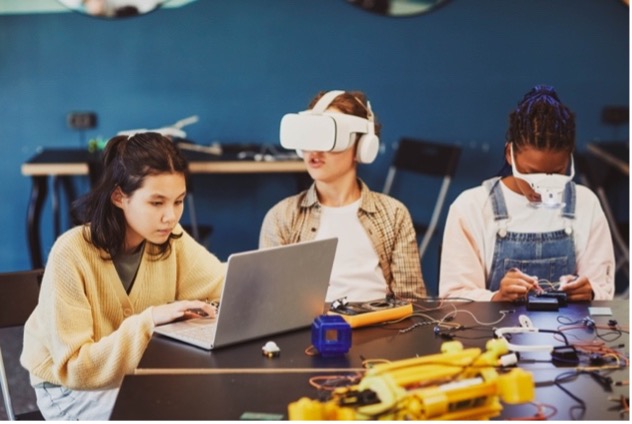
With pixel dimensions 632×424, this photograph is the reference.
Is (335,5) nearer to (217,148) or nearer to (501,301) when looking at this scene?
(217,148)

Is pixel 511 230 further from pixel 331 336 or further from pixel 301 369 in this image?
pixel 301 369

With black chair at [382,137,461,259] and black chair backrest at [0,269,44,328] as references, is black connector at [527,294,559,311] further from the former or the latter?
black chair at [382,137,461,259]

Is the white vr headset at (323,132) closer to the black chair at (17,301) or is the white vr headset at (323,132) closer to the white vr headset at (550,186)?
the white vr headset at (550,186)

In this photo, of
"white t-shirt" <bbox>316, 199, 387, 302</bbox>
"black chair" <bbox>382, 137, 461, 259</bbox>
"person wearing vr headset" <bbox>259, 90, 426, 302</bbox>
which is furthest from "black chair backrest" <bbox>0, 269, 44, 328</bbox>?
"black chair" <bbox>382, 137, 461, 259</bbox>

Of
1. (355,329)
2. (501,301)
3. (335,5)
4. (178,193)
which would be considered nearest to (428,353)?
(355,329)

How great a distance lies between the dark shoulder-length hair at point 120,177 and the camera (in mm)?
2613

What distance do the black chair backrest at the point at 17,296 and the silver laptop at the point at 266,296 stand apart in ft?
1.78

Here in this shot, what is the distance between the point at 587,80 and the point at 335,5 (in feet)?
5.00

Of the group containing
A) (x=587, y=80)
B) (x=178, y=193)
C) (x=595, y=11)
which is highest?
(x=595, y=11)

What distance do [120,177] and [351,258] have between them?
894mm

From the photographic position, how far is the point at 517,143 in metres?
2.97

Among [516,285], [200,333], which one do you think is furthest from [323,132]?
[200,333]

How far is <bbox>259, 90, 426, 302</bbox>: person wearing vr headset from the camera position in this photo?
10.4 feet

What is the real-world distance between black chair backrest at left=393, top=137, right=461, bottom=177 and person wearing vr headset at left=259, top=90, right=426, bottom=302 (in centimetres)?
236
